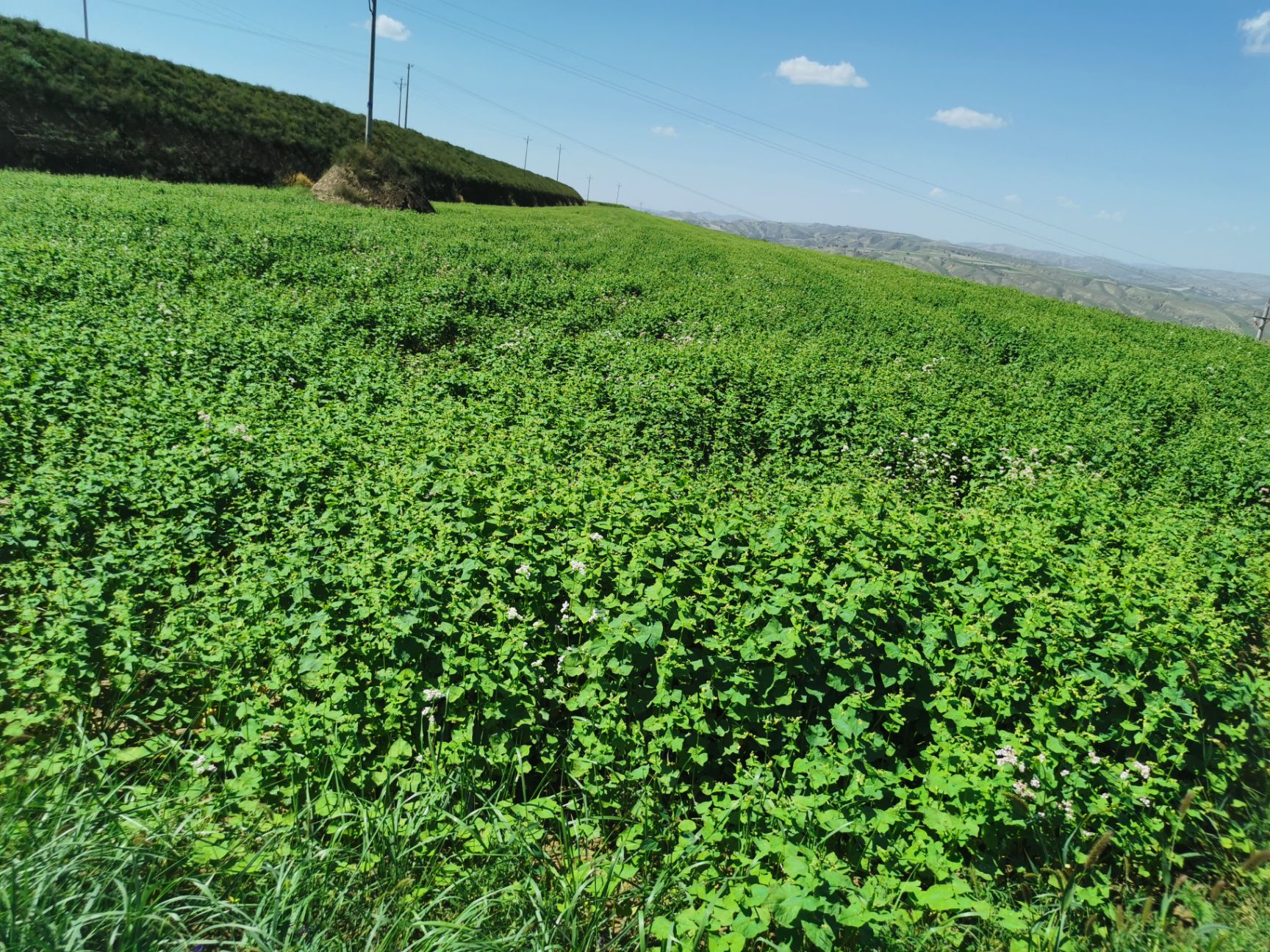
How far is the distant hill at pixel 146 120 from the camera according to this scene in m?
34.4

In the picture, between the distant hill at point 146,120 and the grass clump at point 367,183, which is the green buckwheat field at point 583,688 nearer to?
the grass clump at point 367,183

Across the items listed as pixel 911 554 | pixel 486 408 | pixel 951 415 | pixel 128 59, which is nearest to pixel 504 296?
pixel 486 408

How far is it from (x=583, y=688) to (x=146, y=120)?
50.5 m

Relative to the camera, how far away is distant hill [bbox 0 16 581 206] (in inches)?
1353

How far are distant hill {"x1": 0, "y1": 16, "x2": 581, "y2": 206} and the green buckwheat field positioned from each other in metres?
38.5

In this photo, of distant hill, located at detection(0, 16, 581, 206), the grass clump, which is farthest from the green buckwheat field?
distant hill, located at detection(0, 16, 581, 206)

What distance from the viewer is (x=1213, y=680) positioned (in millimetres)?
4086

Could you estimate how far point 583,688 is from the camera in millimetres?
3895

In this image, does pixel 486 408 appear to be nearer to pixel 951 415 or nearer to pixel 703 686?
pixel 703 686

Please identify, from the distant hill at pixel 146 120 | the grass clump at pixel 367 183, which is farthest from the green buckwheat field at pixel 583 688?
the distant hill at pixel 146 120

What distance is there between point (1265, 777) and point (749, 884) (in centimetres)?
385

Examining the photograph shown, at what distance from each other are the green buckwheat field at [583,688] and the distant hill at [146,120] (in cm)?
3846

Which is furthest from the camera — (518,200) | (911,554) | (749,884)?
(518,200)

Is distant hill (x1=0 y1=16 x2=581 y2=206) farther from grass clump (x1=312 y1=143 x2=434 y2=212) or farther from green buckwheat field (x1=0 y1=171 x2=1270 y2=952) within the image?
green buckwheat field (x1=0 y1=171 x2=1270 y2=952)
